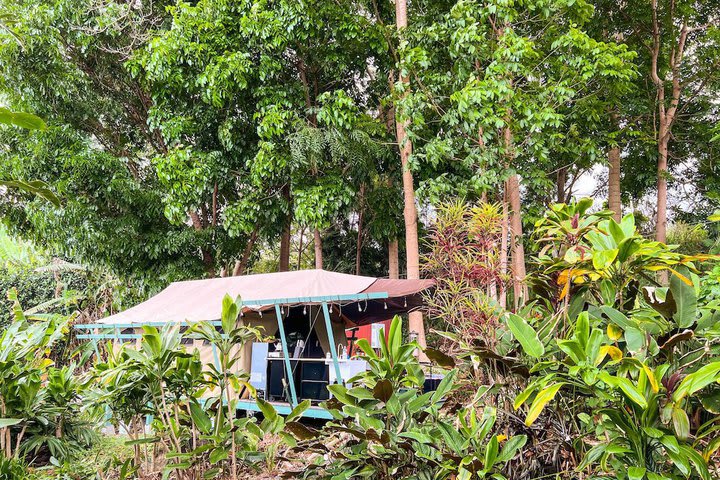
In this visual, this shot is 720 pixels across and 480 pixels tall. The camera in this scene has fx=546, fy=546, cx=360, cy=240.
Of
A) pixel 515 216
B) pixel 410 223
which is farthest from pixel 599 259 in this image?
pixel 410 223

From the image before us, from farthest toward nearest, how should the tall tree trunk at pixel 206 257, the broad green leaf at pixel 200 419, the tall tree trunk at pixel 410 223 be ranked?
the tall tree trunk at pixel 206 257
the tall tree trunk at pixel 410 223
the broad green leaf at pixel 200 419

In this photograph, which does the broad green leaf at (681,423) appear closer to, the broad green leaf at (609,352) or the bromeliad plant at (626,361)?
the bromeliad plant at (626,361)

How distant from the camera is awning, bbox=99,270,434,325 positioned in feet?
23.1

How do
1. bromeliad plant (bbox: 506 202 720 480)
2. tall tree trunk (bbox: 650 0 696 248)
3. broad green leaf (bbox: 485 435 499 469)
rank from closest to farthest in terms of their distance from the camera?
1. bromeliad plant (bbox: 506 202 720 480)
2. broad green leaf (bbox: 485 435 499 469)
3. tall tree trunk (bbox: 650 0 696 248)

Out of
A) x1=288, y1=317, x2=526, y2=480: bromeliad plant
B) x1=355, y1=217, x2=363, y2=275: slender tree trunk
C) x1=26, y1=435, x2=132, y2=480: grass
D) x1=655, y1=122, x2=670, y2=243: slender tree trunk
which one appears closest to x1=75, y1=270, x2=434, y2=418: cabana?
x1=26, y1=435, x2=132, y2=480: grass

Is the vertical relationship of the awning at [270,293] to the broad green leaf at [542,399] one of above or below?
above

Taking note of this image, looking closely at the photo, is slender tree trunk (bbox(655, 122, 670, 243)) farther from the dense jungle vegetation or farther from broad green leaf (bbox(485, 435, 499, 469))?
broad green leaf (bbox(485, 435, 499, 469))

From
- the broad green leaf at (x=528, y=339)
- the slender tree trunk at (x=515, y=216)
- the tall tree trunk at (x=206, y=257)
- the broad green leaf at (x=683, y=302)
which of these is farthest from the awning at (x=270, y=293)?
the broad green leaf at (x=683, y=302)

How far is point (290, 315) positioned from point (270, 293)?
4.02 ft

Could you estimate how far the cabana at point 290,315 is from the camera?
6434 mm

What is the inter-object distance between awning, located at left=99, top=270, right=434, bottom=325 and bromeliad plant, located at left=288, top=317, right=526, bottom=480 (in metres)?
3.73

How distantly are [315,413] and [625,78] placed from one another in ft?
20.7

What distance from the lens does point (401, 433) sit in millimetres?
2260

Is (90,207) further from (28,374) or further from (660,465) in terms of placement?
(660,465)
